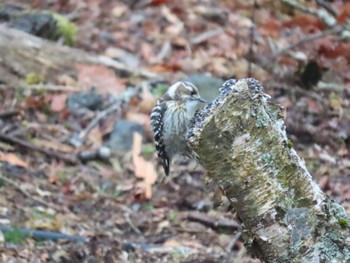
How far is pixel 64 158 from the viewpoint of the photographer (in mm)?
6801

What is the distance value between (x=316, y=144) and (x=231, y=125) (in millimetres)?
3532

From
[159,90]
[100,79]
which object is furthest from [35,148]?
[159,90]

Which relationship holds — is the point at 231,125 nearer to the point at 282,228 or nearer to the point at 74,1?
the point at 282,228

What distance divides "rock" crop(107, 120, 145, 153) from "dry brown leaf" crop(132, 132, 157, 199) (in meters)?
0.10

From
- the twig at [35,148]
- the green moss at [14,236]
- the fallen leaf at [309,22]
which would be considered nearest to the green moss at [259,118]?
the green moss at [14,236]

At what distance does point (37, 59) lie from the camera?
8258 millimetres

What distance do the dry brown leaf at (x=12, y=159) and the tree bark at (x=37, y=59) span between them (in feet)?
5.01

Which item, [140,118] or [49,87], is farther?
[49,87]

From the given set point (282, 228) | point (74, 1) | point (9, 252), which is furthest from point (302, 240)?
point (74, 1)

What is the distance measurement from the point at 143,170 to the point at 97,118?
1088mm

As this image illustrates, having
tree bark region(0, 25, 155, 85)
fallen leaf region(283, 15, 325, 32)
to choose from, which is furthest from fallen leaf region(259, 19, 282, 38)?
tree bark region(0, 25, 155, 85)

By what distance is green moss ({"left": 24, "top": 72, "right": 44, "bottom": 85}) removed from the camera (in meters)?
7.96

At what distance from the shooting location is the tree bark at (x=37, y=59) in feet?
26.2

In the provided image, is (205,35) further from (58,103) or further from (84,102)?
(58,103)
